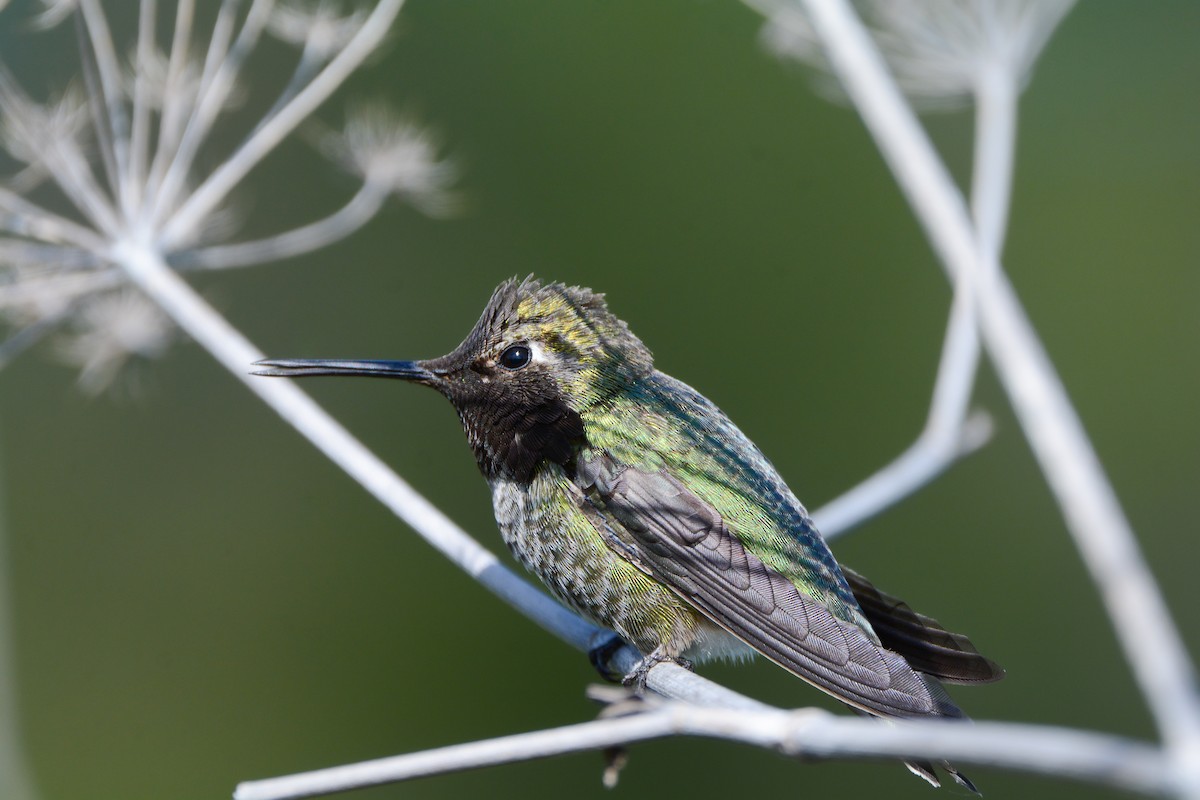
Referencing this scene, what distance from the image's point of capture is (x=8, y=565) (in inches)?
226

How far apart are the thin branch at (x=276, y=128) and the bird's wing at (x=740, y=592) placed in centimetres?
126

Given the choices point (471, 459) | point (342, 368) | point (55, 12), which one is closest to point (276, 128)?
point (55, 12)

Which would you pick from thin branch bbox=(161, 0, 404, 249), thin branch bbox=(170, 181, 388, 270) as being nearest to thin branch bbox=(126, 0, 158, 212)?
thin branch bbox=(161, 0, 404, 249)

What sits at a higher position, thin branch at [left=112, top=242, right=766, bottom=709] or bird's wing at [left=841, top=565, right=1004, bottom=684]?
thin branch at [left=112, top=242, right=766, bottom=709]

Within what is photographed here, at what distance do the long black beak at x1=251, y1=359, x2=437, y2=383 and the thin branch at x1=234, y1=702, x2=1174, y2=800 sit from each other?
100 cm

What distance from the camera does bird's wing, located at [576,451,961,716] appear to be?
95.0 inches

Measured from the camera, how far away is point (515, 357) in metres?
2.95

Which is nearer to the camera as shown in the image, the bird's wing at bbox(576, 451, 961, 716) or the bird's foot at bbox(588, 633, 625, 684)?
the bird's wing at bbox(576, 451, 961, 716)

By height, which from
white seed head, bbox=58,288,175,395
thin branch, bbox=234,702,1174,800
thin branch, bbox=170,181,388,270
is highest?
white seed head, bbox=58,288,175,395

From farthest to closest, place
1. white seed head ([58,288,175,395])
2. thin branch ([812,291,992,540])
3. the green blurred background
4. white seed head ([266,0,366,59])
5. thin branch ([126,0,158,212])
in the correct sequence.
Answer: the green blurred background → white seed head ([58,288,175,395]) → white seed head ([266,0,366,59]) → thin branch ([126,0,158,212]) → thin branch ([812,291,992,540])

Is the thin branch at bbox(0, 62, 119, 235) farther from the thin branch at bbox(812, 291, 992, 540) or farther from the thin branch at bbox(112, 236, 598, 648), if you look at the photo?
the thin branch at bbox(812, 291, 992, 540)

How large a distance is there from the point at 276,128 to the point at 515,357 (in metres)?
0.96

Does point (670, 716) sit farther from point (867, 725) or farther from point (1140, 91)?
point (1140, 91)

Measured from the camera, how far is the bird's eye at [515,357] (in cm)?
295
